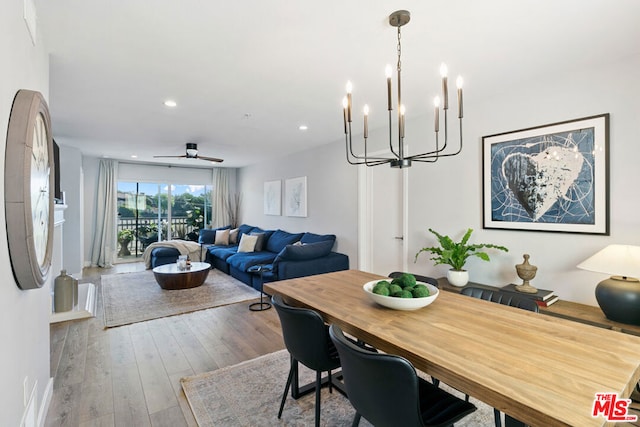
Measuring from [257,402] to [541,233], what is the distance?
8.76 feet

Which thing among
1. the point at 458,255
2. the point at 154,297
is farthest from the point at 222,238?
the point at 458,255

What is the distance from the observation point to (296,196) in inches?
242

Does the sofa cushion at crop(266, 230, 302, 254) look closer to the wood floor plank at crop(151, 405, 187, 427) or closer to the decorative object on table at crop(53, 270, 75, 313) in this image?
the decorative object on table at crop(53, 270, 75, 313)

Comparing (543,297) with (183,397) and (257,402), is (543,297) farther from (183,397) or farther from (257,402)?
(183,397)

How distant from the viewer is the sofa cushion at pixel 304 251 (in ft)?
14.5

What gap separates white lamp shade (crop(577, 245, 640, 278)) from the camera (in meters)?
2.00

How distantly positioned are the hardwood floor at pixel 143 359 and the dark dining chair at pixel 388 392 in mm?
1323

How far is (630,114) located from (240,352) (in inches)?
143

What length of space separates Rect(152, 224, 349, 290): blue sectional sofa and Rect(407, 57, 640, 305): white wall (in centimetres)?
139

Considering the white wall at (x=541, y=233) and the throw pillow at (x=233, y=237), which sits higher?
the white wall at (x=541, y=233)

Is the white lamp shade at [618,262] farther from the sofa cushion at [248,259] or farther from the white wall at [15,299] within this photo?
the sofa cushion at [248,259]

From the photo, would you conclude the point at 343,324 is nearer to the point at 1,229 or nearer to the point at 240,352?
the point at 1,229

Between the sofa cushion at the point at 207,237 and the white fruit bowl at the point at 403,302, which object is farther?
the sofa cushion at the point at 207,237

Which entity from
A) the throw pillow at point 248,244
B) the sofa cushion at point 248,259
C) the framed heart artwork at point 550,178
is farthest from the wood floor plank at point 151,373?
the framed heart artwork at point 550,178
